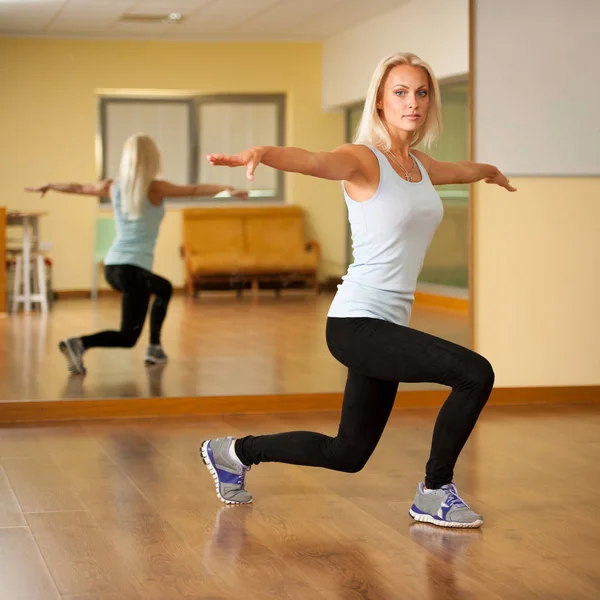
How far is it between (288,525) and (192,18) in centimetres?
298

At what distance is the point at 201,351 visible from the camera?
6.30 meters

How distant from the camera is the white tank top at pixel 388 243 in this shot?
3.49 m

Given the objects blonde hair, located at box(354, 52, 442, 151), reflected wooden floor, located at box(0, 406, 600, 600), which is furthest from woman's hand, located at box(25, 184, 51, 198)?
blonde hair, located at box(354, 52, 442, 151)

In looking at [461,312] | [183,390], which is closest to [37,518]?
[183,390]

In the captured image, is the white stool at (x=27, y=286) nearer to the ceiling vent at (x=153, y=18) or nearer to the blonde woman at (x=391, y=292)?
the ceiling vent at (x=153, y=18)

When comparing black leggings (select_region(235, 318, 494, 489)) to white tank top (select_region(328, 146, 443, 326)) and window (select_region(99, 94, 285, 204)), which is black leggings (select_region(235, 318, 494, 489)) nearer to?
white tank top (select_region(328, 146, 443, 326))

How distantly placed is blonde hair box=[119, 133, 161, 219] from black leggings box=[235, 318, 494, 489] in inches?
91.2

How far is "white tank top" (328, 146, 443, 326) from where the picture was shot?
349 cm

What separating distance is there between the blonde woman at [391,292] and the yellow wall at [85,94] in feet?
7.81

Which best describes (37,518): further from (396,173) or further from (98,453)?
(396,173)

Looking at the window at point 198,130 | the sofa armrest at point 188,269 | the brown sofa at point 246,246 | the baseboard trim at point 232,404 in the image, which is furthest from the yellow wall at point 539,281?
the sofa armrest at point 188,269

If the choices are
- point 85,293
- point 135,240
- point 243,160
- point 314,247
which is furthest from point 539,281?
point 243,160

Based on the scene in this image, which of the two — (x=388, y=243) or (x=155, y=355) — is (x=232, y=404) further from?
(x=388, y=243)

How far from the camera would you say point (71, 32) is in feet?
19.4
